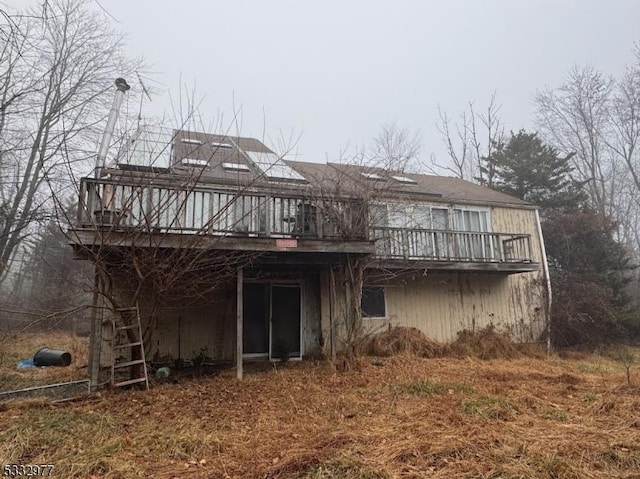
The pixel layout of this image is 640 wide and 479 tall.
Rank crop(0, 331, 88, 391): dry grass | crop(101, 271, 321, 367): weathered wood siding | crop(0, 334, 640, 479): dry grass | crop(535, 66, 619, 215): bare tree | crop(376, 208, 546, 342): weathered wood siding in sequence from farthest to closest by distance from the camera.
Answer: crop(535, 66, 619, 215): bare tree < crop(376, 208, 546, 342): weathered wood siding < crop(101, 271, 321, 367): weathered wood siding < crop(0, 331, 88, 391): dry grass < crop(0, 334, 640, 479): dry grass

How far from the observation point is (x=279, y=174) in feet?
33.3

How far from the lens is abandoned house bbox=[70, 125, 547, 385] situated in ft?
22.1

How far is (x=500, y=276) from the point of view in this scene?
12938mm

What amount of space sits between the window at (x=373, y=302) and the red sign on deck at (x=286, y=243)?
13.9 ft

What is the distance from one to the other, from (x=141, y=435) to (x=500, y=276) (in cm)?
1160

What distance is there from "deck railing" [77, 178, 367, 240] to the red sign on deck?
0.23 meters

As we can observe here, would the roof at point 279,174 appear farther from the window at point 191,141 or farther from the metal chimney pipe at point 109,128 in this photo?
the metal chimney pipe at point 109,128

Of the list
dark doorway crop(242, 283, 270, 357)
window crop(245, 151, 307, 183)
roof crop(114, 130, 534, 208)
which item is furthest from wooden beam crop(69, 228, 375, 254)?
dark doorway crop(242, 283, 270, 357)

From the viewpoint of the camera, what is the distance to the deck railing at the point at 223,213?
21.6 ft

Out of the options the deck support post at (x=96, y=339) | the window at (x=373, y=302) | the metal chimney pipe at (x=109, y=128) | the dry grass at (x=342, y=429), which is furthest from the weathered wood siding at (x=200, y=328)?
the metal chimney pipe at (x=109, y=128)

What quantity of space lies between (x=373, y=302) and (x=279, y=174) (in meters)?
4.51

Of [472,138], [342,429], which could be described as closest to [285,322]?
[342,429]

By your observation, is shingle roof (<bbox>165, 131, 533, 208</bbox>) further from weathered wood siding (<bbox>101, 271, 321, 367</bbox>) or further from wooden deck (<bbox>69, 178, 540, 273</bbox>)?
weathered wood siding (<bbox>101, 271, 321, 367</bbox>)

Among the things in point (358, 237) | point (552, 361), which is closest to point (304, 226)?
point (358, 237)
